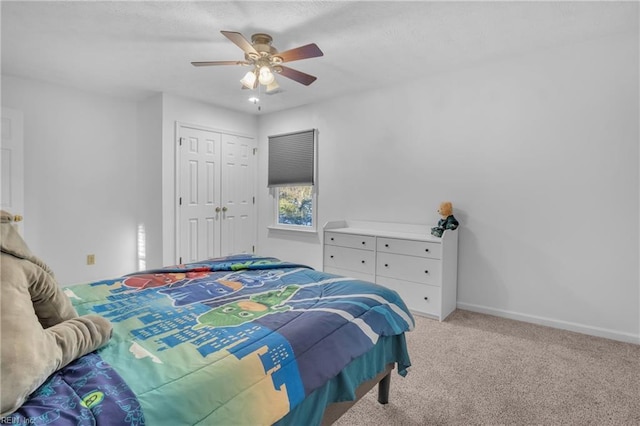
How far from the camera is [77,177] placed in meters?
4.07

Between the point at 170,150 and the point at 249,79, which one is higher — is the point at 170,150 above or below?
below

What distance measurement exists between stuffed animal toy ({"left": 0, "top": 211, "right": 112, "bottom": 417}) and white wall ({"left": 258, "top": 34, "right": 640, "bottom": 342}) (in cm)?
323

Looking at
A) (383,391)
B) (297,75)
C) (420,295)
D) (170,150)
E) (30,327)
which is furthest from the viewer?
(170,150)

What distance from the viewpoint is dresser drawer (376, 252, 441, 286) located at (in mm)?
3203

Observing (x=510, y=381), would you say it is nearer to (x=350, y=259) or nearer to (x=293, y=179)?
(x=350, y=259)

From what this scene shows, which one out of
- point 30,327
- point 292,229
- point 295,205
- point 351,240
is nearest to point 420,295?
point 351,240

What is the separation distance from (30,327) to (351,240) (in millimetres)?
3062

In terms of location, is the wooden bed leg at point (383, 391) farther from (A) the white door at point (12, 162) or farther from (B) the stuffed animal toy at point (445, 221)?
(A) the white door at point (12, 162)

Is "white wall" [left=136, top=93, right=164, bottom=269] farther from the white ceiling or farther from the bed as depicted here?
A: the bed

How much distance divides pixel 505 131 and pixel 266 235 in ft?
11.6

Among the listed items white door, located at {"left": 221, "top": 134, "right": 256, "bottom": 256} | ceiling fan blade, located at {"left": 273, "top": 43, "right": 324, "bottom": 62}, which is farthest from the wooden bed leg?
white door, located at {"left": 221, "top": 134, "right": 256, "bottom": 256}

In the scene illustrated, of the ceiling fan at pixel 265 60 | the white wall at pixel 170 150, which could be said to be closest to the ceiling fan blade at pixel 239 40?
the ceiling fan at pixel 265 60

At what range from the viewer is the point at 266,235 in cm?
529

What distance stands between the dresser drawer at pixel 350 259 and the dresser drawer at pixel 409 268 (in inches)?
4.0
